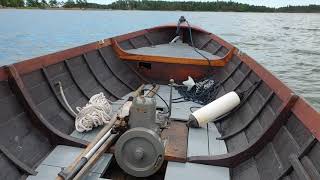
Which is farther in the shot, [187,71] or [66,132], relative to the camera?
[187,71]

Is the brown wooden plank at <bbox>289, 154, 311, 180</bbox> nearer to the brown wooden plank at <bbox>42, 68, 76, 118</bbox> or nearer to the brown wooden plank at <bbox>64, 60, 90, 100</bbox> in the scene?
the brown wooden plank at <bbox>42, 68, 76, 118</bbox>

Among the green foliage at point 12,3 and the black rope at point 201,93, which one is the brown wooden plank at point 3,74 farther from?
the green foliage at point 12,3

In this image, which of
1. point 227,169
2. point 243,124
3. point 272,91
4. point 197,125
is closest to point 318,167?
point 227,169

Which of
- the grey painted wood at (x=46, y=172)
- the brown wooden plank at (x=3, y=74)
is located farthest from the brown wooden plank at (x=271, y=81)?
the brown wooden plank at (x=3, y=74)

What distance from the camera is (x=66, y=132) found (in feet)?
12.5

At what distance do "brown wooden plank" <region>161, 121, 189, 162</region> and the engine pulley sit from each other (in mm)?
398

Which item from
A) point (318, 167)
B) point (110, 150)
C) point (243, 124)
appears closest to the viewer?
point (318, 167)

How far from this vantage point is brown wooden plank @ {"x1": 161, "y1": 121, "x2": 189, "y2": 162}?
331 centimetres

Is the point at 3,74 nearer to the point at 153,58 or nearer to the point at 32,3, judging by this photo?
the point at 153,58

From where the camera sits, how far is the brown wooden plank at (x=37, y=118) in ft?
10.5

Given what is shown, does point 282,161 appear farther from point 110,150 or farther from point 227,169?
point 110,150

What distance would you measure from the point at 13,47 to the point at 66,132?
21.6 meters

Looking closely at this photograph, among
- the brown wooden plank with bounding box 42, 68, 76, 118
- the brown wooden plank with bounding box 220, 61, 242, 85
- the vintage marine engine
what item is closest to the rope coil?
the brown wooden plank with bounding box 42, 68, 76, 118

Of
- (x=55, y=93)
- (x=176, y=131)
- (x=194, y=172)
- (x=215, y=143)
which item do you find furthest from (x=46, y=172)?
(x=215, y=143)
